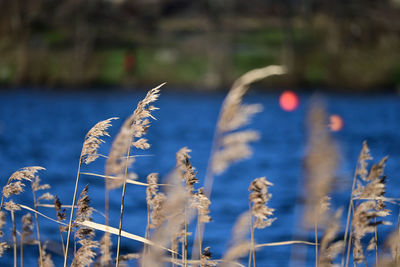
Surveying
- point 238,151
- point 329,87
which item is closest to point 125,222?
point 238,151

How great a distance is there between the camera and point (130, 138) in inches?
120

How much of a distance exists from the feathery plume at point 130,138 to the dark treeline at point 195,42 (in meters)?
46.9

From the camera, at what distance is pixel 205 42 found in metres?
55.0

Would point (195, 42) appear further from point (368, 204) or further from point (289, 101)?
point (368, 204)

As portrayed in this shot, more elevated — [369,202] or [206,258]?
[369,202]

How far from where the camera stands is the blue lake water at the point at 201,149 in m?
10.1

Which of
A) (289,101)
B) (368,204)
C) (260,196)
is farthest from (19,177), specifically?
(289,101)

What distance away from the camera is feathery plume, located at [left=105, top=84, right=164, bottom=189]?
294 cm

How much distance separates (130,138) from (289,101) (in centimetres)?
4312

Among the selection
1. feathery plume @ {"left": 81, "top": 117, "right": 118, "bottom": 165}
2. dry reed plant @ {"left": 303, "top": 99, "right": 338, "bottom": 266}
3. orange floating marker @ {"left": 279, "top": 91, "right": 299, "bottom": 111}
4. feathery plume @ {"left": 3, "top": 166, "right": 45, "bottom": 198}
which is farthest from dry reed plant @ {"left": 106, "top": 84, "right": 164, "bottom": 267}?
orange floating marker @ {"left": 279, "top": 91, "right": 299, "bottom": 111}

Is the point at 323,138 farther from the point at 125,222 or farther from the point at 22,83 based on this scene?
the point at 22,83

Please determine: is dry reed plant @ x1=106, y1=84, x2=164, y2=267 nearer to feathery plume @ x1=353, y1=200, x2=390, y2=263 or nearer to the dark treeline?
feathery plume @ x1=353, y1=200, x2=390, y2=263

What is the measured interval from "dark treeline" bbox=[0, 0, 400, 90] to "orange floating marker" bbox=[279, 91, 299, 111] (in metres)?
2.19

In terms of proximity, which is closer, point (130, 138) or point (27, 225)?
point (130, 138)
